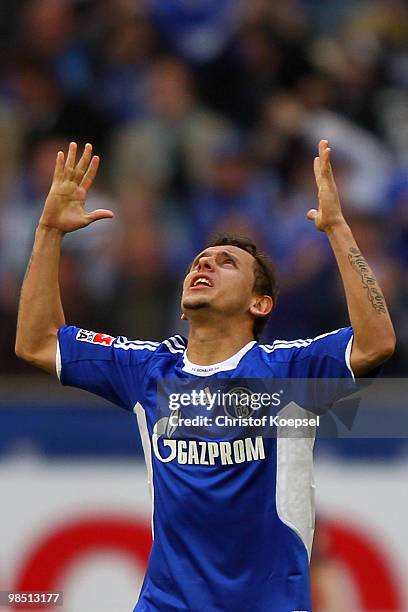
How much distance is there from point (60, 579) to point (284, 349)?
1.85m

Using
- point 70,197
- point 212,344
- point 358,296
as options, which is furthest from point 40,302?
point 358,296

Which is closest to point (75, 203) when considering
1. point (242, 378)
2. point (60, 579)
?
point (242, 378)

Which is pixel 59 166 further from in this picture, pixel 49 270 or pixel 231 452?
pixel 231 452

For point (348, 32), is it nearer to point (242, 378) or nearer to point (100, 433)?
point (100, 433)

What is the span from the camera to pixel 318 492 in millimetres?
5211

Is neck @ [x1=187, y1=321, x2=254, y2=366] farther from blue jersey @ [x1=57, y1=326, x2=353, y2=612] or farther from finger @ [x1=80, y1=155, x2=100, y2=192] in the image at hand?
finger @ [x1=80, y1=155, x2=100, y2=192]

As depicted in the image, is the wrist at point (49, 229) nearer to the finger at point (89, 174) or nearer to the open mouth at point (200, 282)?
the finger at point (89, 174)

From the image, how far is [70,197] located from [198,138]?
165 inches

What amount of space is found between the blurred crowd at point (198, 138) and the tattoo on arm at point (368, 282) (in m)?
3.33

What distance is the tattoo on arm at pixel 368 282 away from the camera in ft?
11.6

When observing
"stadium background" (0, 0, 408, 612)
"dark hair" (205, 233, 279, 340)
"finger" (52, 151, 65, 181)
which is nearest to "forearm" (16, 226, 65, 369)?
"finger" (52, 151, 65, 181)

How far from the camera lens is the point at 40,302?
4.07 metres

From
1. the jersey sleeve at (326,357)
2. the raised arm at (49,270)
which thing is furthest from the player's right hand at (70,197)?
the jersey sleeve at (326,357)

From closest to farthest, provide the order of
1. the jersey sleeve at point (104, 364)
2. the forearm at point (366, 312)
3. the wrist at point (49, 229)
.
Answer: the forearm at point (366, 312), the jersey sleeve at point (104, 364), the wrist at point (49, 229)
